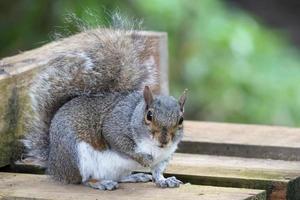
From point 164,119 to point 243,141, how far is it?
0.67m

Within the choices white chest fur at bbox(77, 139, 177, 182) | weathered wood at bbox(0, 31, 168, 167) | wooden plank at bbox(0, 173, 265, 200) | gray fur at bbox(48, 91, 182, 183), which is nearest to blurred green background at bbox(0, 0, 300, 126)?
weathered wood at bbox(0, 31, 168, 167)

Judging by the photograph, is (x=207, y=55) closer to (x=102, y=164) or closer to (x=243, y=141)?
(x=243, y=141)

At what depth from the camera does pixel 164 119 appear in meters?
2.98

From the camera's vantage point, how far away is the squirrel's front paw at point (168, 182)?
9.68 ft

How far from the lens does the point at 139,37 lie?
3574mm

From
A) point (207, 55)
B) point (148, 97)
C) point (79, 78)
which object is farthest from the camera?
point (207, 55)

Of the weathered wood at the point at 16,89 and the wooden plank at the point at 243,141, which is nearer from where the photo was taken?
the weathered wood at the point at 16,89

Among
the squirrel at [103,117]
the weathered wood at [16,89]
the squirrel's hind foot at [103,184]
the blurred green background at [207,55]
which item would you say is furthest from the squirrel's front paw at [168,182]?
the blurred green background at [207,55]

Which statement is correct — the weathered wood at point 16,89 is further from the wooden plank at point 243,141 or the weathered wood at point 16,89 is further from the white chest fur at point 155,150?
the white chest fur at point 155,150

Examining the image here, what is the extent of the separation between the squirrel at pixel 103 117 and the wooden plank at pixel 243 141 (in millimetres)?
333

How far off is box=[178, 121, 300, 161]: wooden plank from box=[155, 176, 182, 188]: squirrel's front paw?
1.89 ft


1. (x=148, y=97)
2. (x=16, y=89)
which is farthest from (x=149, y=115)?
(x=16, y=89)

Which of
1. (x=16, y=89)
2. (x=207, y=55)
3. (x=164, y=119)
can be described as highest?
(x=207, y=55)

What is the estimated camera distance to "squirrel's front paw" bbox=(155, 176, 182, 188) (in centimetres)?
295
